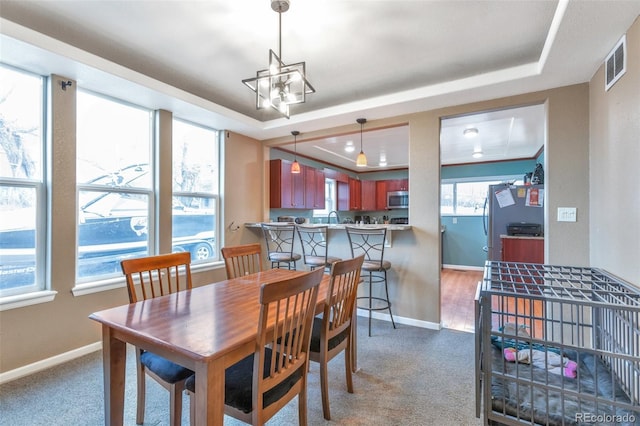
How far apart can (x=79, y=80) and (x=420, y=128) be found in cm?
315

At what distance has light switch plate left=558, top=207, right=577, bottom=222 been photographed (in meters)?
2.52

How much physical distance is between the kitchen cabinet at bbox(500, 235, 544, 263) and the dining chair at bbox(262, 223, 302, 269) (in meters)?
2.82

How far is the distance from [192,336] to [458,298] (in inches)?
157

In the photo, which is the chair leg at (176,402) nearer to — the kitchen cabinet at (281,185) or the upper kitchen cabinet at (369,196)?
the kitchen cabinet at (281,185)

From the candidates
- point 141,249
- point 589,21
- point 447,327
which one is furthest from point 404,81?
point 141,249

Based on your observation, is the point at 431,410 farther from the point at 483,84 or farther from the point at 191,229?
the point at 191,229

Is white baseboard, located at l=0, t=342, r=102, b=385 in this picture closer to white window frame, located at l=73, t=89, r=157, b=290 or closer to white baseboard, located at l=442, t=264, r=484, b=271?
white window frame, located at l=73, t=89, r=157, b=290

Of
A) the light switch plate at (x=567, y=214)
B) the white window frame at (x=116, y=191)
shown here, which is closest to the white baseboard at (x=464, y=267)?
the light switch plate at (x=567, y=214)

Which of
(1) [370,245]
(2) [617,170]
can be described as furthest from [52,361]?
(2) [617,170]

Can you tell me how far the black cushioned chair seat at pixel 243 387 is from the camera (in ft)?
4.14

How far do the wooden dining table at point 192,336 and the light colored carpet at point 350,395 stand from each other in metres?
0.53

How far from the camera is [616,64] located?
1.87 metres

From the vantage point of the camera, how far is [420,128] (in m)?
3.20

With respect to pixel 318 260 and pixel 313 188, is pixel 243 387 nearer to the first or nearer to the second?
pixel 318 260
